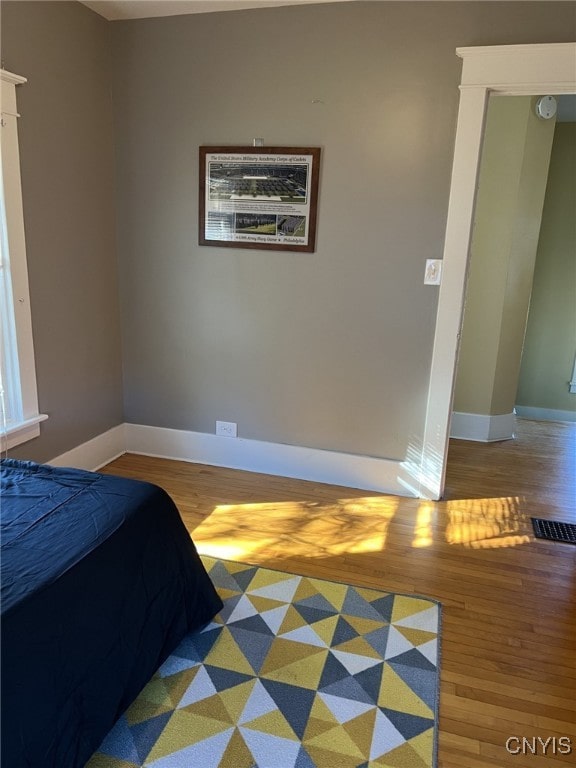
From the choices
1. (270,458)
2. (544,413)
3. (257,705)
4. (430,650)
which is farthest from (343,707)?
(544,413)

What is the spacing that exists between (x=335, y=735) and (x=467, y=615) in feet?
2.59

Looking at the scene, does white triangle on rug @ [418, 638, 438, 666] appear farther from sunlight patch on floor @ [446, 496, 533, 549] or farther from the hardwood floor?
sunlight patch on floor @ [446, 496, 533, 549]

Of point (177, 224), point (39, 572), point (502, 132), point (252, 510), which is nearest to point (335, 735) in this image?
point (39, 572)

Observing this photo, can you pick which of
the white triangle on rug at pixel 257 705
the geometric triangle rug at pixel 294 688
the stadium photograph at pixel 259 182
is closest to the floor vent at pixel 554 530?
the geometric triangle rug at pixel 294 688

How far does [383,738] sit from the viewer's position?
5.14 ft

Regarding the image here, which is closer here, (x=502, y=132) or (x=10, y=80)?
(x=10, y=80)

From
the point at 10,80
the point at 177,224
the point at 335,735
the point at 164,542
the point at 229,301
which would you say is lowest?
the point at 335,735

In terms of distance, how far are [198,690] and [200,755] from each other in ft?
0.73

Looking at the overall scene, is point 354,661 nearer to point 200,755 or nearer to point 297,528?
point 200,755

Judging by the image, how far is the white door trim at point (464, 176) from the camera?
2.44 meters

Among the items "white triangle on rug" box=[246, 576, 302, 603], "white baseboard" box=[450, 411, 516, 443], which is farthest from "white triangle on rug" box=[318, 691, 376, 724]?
"white baseboard" box=[450, 411, 516, 443]

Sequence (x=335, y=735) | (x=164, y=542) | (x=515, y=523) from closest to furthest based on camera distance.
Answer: (x=335, y=735)
(x=164, y=542)
(x=515, y=523)

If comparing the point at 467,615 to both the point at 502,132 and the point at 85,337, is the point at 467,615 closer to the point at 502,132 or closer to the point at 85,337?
the point at 85,337

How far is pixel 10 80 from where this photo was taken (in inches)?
92.4
